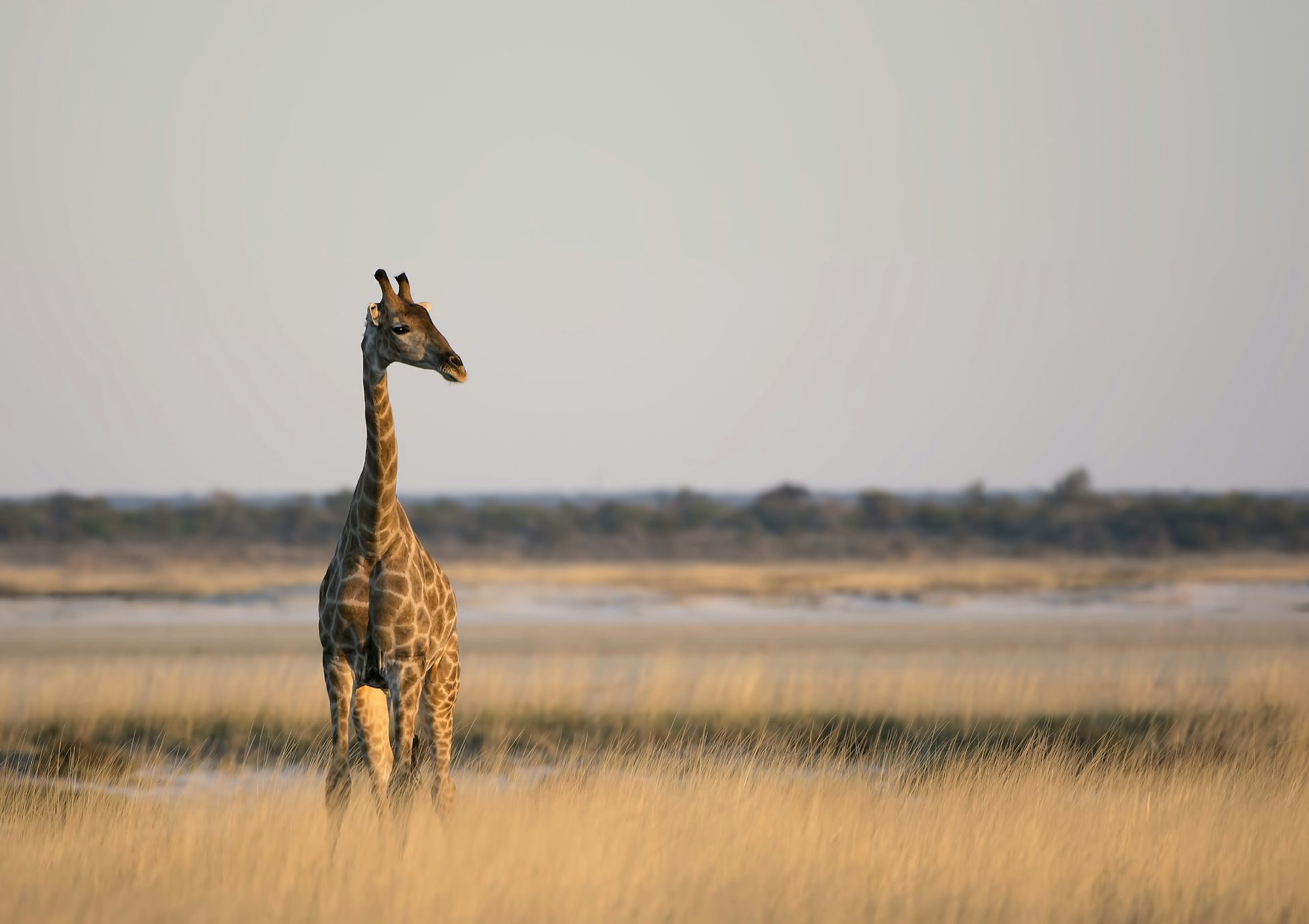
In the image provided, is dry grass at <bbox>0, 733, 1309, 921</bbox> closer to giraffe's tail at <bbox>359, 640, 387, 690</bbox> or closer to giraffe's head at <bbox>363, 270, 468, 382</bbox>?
giraffe's tail at <bbox>359, 640, 387, 690</bbox>

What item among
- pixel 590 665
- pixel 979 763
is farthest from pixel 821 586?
pixel 979 763

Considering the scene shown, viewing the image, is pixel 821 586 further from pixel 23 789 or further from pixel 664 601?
pixel 23 789

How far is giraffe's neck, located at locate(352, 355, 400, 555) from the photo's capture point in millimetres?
9867

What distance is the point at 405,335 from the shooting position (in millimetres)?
9227

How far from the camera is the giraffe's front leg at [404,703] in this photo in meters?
9.84

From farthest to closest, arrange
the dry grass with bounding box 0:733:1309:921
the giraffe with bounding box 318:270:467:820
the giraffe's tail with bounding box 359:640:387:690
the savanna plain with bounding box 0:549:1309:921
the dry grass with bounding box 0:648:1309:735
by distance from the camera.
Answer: the dry grass with bounding box 0:648:1309:735
the giraffe's tail with bounding box 359:640:387:690
the giraffe with bounding box 318:270:467:820
the savanna plain with bounding box 0:549:1309:921
the dry grass with bounding box 0:733:1309:921

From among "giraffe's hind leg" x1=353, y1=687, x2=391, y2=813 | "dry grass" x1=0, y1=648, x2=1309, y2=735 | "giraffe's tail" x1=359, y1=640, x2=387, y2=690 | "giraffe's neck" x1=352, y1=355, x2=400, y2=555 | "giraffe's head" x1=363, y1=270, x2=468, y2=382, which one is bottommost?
"dry grass" x1=0, y1=648, x2=1309, y2=735

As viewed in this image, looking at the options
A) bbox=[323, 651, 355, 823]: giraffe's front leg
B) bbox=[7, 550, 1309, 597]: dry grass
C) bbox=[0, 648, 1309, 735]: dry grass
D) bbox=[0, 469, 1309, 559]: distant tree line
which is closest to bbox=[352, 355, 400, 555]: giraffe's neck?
bbox=[323, 651, 355, 823]: giraffe's front leg

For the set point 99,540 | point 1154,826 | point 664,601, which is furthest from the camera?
point 99,540

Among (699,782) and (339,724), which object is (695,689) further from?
(339,724)

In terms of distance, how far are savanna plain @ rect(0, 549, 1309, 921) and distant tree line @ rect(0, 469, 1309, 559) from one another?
40.0 m

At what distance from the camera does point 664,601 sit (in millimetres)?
44094

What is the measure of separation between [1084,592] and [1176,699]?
28.3 m

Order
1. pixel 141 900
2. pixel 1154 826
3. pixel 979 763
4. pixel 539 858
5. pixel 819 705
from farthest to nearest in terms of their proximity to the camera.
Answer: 1. pixel 819 705
2. pixel 979 763
3. pixel 1154 826
4. pixel 539 858
5. pixel 141 900
